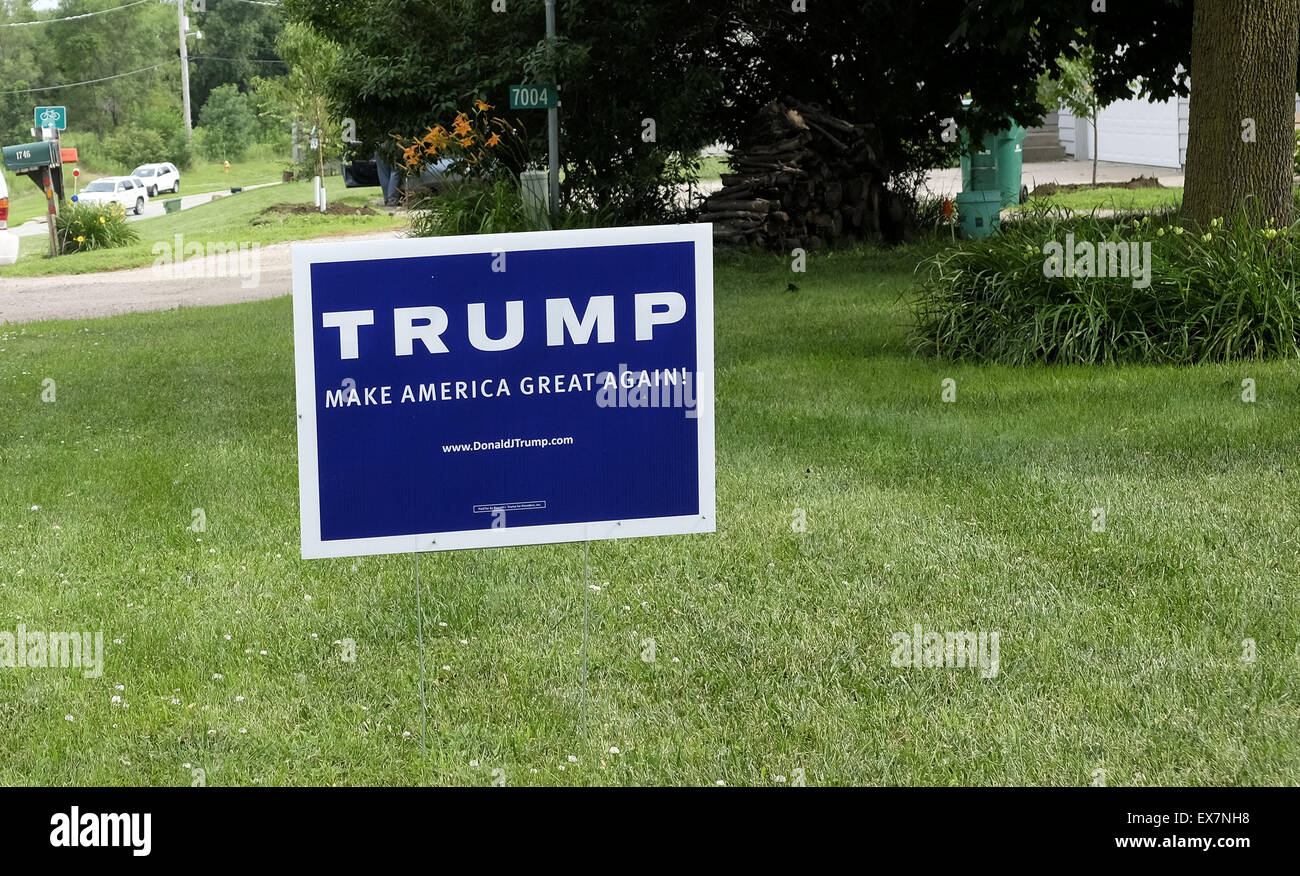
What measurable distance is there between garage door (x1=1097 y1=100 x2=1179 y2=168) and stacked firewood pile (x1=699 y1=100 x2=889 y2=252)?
Result: 1773cm

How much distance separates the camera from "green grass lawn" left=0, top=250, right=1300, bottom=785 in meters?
4.17

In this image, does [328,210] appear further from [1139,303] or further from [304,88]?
[1139,303]

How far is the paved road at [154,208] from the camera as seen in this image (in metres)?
31.0

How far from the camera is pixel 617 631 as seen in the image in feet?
16.9

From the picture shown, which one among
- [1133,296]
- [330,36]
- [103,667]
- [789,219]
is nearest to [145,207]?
[330,36]

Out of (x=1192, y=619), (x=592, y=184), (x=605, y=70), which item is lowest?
(x=1192, y=619)

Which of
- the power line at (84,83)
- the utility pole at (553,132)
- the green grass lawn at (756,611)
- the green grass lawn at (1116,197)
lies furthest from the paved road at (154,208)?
the green grass lawn at (756,611)

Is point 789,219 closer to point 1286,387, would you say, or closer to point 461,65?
point 461,65

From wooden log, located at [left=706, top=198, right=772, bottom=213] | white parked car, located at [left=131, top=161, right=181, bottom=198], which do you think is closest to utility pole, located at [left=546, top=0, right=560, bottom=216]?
wooden log, located at [left=706, top=198, right=772, bottom=213]

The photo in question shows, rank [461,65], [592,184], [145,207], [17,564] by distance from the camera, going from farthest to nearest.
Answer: [145,207], [592,184], [461,65], [17,564]

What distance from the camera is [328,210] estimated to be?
30609 millimetres

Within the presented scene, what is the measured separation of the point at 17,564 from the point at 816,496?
3527mm
